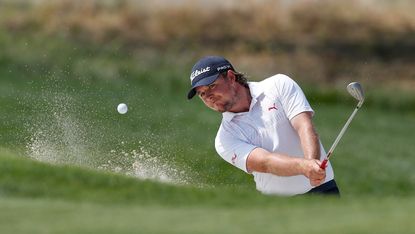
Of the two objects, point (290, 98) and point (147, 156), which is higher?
point (290, 98)

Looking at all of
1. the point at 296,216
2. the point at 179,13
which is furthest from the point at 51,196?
the point at 179,13

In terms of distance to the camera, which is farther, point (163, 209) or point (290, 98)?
point (290, 98)

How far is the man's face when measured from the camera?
884cm

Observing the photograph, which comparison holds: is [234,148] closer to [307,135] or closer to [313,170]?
[307,135]

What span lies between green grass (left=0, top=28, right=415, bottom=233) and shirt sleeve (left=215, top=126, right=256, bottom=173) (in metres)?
0.22

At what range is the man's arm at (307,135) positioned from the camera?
27.6ft

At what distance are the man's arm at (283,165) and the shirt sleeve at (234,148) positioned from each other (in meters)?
0.07

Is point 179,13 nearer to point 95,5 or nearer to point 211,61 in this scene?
point 95,5

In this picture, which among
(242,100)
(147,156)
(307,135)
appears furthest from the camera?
(147,156)

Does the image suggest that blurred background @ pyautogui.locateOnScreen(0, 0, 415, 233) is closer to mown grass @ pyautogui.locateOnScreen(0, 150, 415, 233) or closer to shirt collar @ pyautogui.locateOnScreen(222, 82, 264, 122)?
shirt collar @ pyautogui.locateOnScreen(222, 82, 264, 122)

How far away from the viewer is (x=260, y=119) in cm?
883

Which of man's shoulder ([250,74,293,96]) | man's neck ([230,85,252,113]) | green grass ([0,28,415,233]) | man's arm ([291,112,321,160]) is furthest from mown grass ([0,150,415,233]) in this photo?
man's shoulder ([250,74,293,96])

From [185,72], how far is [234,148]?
1727 cm

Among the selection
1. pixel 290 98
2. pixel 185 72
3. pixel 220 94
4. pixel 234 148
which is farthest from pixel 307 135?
pixel 185 72
